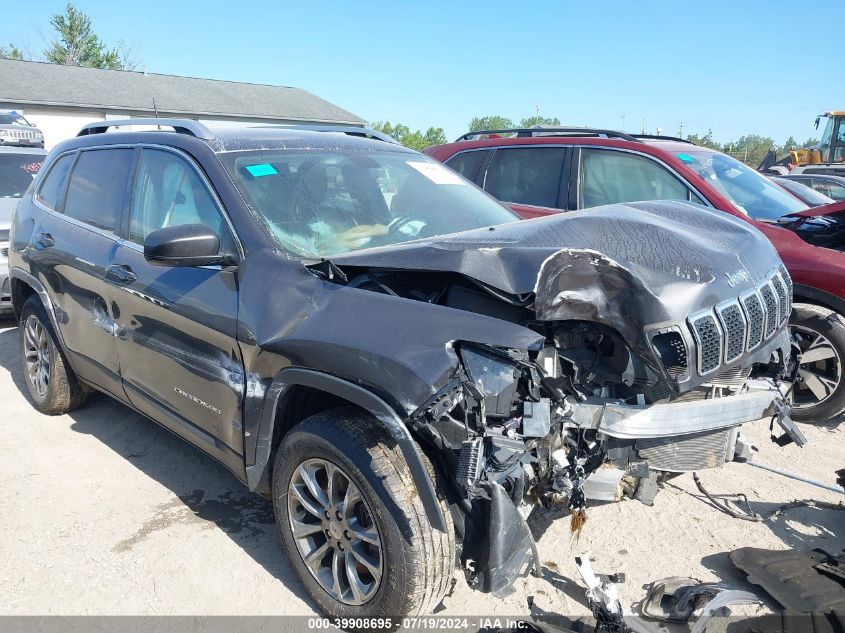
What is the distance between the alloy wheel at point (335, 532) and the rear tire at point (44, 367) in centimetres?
265

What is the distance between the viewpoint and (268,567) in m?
3.16

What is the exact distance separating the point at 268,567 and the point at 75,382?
2398mm

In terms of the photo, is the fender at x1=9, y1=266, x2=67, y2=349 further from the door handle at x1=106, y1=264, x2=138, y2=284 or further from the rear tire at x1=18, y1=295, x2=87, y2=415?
the door handle at x1=106, y1=264, x2=138, y2=284

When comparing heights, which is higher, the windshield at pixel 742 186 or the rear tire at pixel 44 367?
the windshield at pixel 742 186

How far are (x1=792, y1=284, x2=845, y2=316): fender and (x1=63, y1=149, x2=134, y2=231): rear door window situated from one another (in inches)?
168

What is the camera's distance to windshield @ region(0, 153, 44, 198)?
890 cm

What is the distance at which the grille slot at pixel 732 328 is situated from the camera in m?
2.61

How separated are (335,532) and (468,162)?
4757 millimetres

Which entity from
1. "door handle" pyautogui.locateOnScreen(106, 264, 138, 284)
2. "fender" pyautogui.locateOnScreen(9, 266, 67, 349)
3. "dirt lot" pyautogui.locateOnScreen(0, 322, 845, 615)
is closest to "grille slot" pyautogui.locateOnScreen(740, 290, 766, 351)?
"dirt lot" pyautogui.locateOnScreen(0, 322, 845, 615)

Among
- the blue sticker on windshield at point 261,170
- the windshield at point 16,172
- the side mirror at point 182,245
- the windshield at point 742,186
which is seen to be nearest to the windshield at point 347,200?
the blue sticker on windshield at point 261,170

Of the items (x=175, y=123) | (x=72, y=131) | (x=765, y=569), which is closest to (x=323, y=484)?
(x=765, y=569)

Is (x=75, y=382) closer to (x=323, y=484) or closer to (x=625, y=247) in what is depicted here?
(x=323, y=484)

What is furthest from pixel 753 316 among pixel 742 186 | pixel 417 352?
pixel 742 186

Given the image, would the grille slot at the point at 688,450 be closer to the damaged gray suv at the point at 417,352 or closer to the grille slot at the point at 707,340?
the damaged gray suv at the point at 417,352
